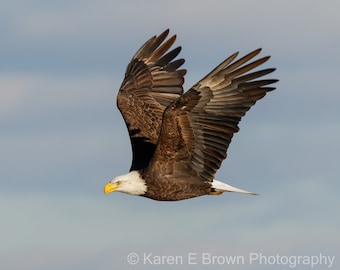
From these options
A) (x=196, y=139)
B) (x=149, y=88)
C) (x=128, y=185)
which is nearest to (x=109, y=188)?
(x=128, y=185)

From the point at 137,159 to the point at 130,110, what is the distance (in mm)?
1684

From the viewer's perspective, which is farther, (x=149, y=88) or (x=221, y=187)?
(x=149, y=88)

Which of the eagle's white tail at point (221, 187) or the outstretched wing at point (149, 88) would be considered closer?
the eagle's white tail at point (221, 187)

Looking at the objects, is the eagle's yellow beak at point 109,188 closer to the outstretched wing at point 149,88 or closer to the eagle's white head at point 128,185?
the eagle's white head at point 128,185

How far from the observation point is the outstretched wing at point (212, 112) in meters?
17.6

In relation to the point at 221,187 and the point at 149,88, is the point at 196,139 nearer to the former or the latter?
the point at 221,187

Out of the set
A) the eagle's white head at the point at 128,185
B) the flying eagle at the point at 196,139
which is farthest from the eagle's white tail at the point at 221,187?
the eagle's white head at the point at 128,185

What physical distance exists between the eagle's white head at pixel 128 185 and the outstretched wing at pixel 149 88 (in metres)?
1.37

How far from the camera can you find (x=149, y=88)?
21203 millimetres

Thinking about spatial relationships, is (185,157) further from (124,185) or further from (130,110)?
(130,110)

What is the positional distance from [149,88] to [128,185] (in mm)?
3364

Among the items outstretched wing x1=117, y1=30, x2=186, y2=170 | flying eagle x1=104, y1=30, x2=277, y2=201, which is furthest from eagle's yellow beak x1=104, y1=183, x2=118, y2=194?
outstretched wing x1=117, y1=30, x2=186, y2=170

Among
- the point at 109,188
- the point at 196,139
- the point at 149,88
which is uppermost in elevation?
the point at 149,88

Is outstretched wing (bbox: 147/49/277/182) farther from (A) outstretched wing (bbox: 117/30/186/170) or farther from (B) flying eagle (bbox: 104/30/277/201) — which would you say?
(A) outstretched wing (bbox: 117/30/186/170)
